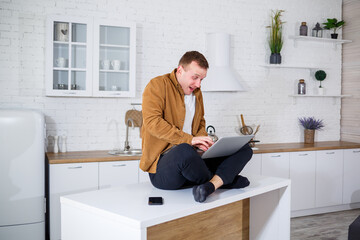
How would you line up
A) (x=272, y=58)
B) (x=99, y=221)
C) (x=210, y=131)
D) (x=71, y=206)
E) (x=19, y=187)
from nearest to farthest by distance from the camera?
(x=99, y=221), (x=71, y=206), (x=19, y=187), (x=210, y=131), (x=272, y=58)

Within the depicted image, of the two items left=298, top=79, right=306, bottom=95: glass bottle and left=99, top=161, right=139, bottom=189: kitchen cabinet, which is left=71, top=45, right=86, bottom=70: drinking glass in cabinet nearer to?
left=99, top=161, right=139, bottom=189: kitchen cabinet

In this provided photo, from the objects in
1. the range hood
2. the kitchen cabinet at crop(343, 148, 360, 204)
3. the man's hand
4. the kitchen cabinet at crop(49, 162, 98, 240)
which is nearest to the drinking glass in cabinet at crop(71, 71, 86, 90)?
the kitchen cabinet at crop(49, 162, 98, 240)

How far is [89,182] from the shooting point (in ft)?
12.6

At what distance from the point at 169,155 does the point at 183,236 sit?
1.67ft

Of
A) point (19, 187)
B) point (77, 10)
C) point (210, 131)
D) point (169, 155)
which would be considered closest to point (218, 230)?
point (169, 155)

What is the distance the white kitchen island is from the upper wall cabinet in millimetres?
1735

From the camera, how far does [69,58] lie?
13.1 ft

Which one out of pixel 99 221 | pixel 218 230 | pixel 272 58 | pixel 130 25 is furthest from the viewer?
pixel 272 58

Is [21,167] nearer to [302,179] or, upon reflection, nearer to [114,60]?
[114,60]

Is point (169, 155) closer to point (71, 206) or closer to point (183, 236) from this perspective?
point (183, 236)

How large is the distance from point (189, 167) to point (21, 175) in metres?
1.88

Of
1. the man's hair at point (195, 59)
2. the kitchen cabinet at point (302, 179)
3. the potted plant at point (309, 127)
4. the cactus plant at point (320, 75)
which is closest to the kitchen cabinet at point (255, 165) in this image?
the kitchen cabinet at point (302, 179)

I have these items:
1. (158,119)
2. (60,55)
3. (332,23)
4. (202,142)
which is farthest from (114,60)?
(332,23)

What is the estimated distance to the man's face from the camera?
2736mm
